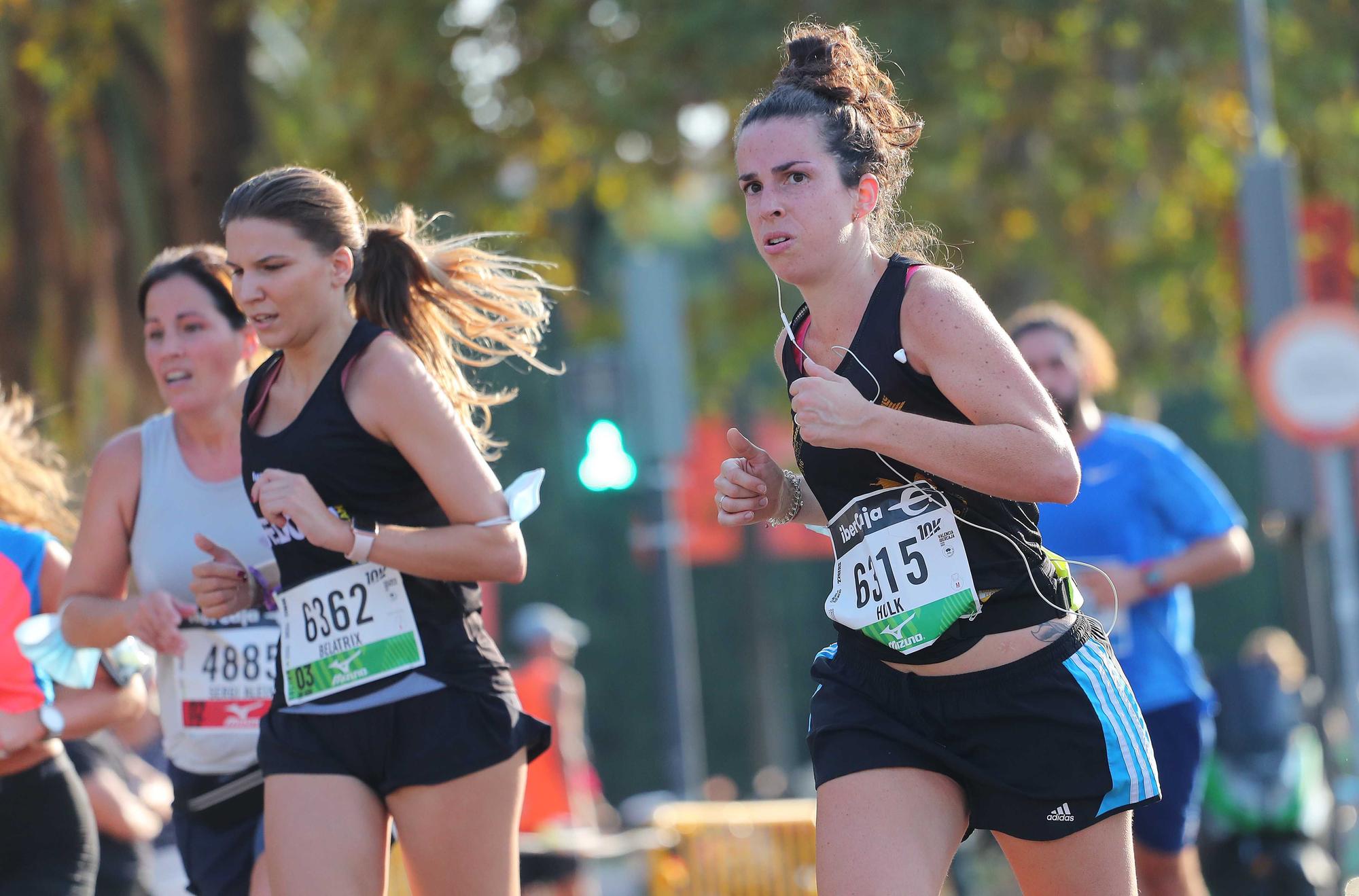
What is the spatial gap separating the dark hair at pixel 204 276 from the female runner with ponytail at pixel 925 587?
1.70 metres

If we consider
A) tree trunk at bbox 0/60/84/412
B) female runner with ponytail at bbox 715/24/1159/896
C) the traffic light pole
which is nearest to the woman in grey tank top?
female runner with ponytail at bbox 715/24/1159/896

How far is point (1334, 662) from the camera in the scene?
52.0 ft

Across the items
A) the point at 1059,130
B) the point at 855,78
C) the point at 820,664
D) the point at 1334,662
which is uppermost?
the point at 1059,130

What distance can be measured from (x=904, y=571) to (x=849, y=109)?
938 millimetres

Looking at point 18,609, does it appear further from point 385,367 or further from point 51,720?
point 385,367

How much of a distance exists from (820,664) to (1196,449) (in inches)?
953

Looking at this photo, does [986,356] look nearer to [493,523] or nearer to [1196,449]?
[493,523]

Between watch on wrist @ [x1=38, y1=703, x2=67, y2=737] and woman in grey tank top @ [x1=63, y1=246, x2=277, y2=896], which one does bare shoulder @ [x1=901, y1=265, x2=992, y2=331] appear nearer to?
woman in grey tank top @ [x1=63, y1=246, x2=277, y2=896]

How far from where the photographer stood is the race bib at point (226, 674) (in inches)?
173

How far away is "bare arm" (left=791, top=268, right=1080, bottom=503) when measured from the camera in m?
3.17

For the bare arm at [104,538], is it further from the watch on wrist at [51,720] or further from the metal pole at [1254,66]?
the metal pole at [1254,66]

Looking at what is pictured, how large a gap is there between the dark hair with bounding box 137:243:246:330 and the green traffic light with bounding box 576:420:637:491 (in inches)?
196

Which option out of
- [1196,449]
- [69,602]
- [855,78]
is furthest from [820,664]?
[1196,449]

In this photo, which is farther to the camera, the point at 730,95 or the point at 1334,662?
the point at 1334,662
